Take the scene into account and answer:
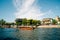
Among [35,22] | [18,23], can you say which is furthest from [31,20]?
[18,23]

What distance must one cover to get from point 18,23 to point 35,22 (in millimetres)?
38142

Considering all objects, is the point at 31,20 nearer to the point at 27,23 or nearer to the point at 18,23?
the point at 27,23

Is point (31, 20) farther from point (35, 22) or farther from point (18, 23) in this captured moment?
point (18, 23)

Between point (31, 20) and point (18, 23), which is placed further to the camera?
point (18, 23)

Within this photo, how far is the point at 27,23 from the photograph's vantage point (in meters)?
170

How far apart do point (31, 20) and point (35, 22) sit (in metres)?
5.49

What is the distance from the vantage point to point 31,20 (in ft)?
544

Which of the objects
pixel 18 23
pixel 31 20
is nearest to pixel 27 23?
pixel 31 20

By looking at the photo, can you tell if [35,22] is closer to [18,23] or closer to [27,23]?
[27,23]

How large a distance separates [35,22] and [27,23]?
9966 millimetres

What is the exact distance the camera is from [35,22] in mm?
167250

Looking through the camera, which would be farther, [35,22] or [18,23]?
[18,23]
